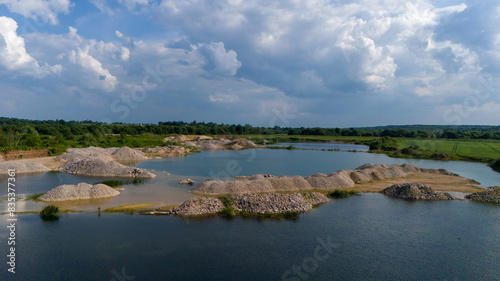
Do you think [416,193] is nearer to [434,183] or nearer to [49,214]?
[434,183]

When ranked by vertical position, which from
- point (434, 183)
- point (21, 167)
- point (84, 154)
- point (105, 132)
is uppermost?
point (105, 132)

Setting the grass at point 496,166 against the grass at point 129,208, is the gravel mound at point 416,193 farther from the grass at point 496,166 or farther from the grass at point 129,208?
the grass at point 496,166

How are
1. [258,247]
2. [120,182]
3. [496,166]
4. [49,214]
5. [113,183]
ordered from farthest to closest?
[496,166], [120,182], [113,183], [49,214], [258,247]

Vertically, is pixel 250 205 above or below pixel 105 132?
below

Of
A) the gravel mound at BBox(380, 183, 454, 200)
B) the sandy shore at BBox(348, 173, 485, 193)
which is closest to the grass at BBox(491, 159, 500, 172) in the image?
the sandy shore at BBox(348, 173, 485, 193)

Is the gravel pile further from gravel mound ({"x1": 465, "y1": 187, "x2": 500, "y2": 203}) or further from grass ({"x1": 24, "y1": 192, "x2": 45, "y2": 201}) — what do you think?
grass ({"x1": 24, "y1": 192, "x2": 45, "y2": 201})

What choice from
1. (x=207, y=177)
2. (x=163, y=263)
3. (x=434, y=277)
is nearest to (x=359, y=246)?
(x=434, y=277)

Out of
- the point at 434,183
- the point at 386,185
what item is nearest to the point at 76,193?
the point at 386,185
